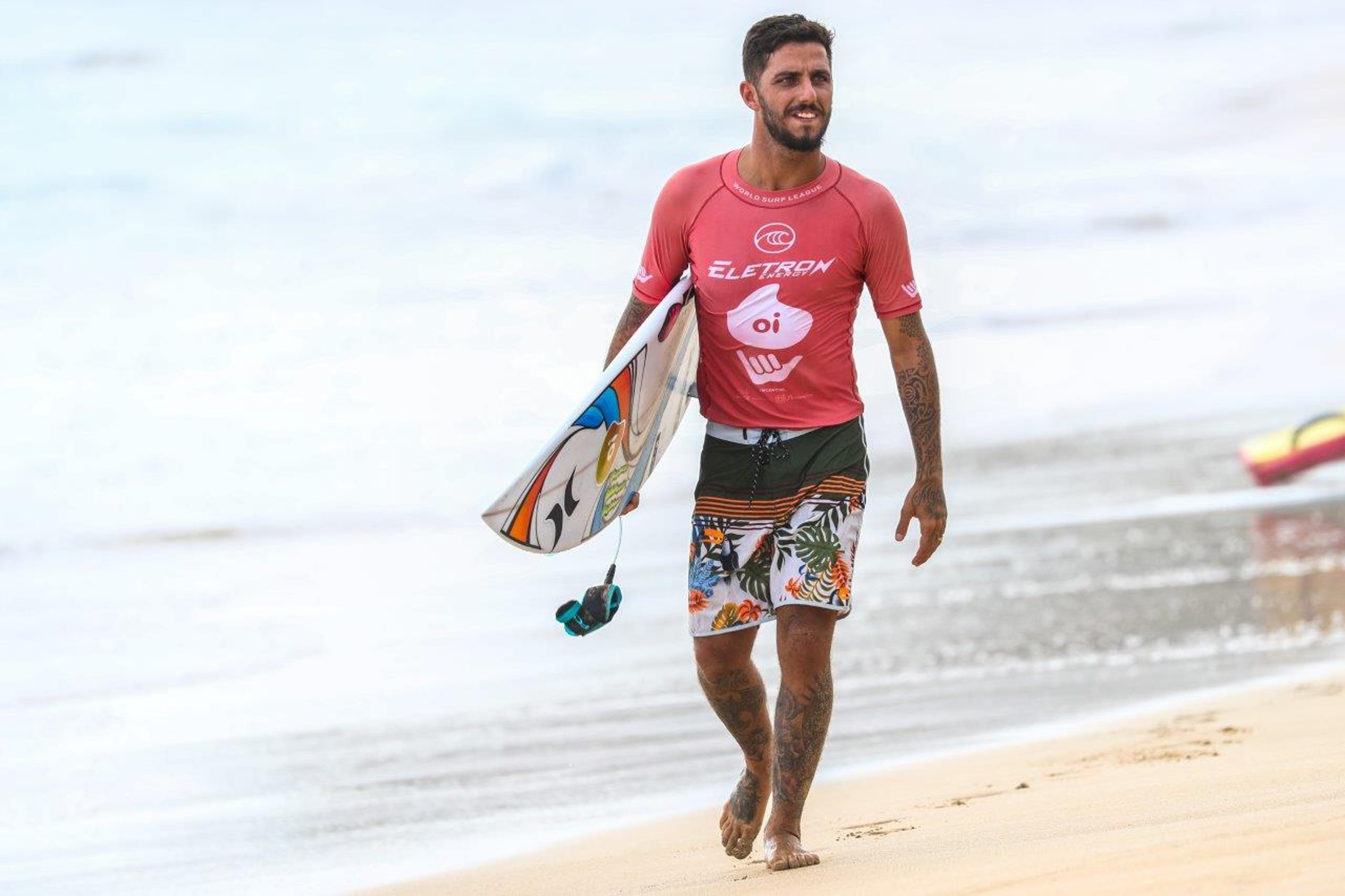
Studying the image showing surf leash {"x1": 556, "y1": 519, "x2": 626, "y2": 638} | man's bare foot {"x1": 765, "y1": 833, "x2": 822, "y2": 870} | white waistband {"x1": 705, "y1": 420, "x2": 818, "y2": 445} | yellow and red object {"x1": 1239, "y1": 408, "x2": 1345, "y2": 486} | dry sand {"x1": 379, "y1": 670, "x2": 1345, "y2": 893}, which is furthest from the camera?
yellow and red object {"x1": 1239, "y1": 408, "x2": 1345, "y2": 486}

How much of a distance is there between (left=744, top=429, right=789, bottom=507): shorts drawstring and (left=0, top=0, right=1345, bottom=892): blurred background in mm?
1471

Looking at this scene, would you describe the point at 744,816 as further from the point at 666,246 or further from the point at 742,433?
the point at 666,246

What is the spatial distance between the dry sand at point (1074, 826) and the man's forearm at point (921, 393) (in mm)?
943

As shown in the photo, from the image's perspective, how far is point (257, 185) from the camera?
100.0 feet

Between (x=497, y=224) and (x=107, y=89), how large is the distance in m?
8.71

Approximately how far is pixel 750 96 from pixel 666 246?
432 mm

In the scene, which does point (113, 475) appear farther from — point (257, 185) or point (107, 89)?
point (107, 89)

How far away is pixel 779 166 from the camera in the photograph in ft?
14.8

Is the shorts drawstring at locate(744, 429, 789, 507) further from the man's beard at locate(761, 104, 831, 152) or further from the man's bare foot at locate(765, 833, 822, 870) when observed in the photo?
the man's bare foot at locate(765, 833, 822, 870)

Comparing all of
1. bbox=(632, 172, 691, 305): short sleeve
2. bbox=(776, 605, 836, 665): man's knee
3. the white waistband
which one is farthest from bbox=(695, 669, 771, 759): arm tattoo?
bbox=(632, 172, 691, 305): short sleeve

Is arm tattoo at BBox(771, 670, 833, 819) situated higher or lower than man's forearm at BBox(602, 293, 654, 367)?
lower

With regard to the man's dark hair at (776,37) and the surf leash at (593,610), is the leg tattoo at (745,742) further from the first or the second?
the man's dark hair at (776,37)

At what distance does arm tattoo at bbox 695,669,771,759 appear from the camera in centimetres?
473

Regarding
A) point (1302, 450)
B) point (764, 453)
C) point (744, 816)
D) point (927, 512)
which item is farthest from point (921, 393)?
point (1302, 450)
